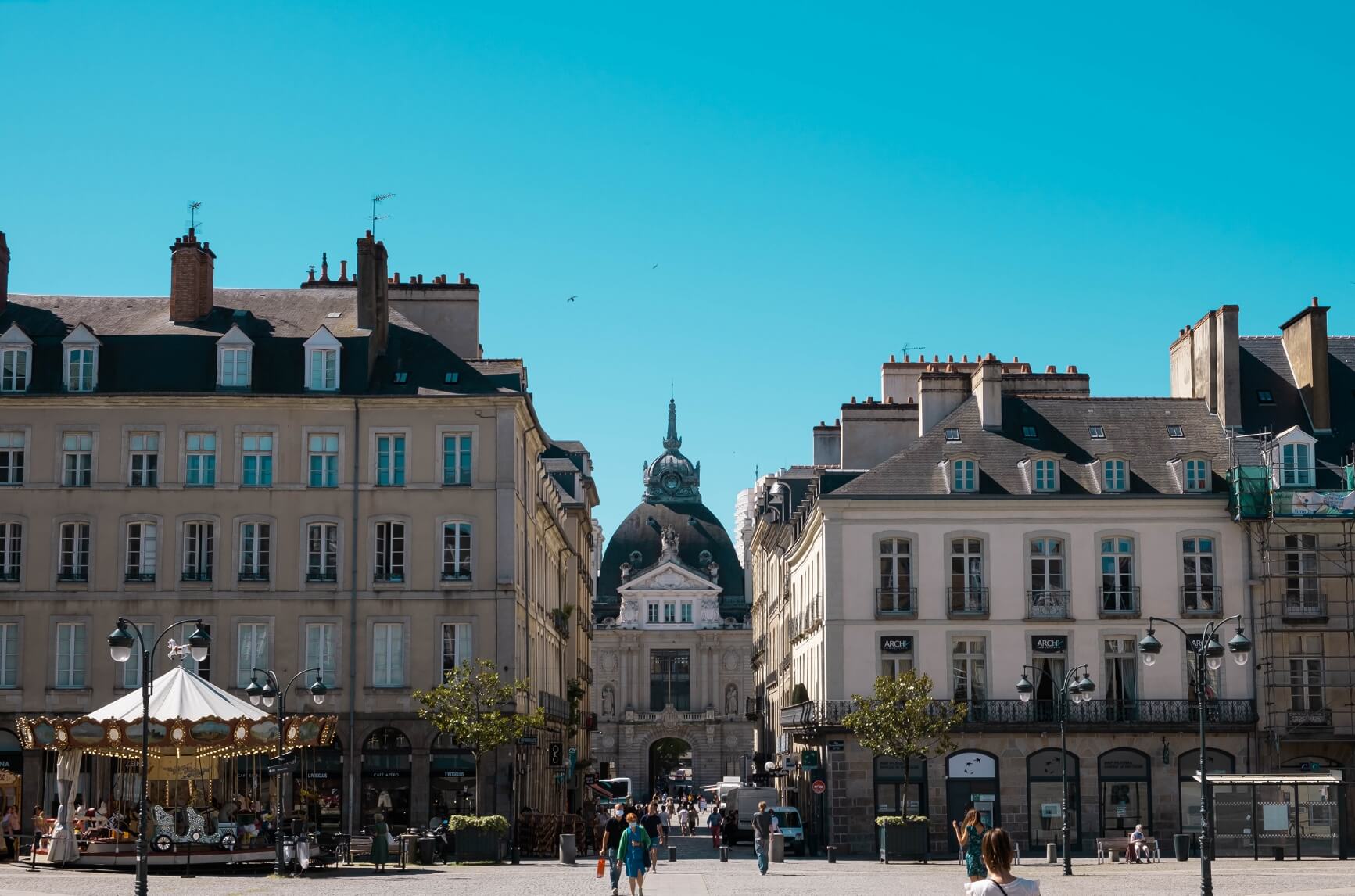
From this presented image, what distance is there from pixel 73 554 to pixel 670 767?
11432 cm

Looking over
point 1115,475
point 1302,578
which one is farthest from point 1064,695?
point 1302,578

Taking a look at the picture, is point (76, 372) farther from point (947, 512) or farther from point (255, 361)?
point (947, 512)

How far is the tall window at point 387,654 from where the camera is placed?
4728 centimetres

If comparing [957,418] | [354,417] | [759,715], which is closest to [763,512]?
[759,715]

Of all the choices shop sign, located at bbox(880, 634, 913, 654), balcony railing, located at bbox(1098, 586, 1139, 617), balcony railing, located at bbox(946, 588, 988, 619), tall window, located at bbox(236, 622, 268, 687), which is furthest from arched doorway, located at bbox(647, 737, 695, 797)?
tall window, located at bbox(236, 622, 268, 687)

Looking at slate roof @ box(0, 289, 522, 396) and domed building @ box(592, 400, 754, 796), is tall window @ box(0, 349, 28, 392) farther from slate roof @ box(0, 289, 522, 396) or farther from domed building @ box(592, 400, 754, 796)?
domed building @ box(592, 400, 754, 796)

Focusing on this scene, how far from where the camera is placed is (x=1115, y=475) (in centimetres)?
5153

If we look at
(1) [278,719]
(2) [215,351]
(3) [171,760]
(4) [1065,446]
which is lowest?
(3) [171,760]

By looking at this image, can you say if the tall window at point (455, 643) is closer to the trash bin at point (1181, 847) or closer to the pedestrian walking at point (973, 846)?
the trash bin at point (1181, 847)

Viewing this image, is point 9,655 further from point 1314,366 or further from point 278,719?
point 1314,366

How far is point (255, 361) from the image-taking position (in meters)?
48.7

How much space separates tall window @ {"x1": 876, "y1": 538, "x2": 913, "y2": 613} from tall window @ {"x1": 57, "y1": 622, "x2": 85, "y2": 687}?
70.3ft

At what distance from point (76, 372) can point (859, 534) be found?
2175 cm

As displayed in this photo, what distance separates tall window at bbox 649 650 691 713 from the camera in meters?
128
